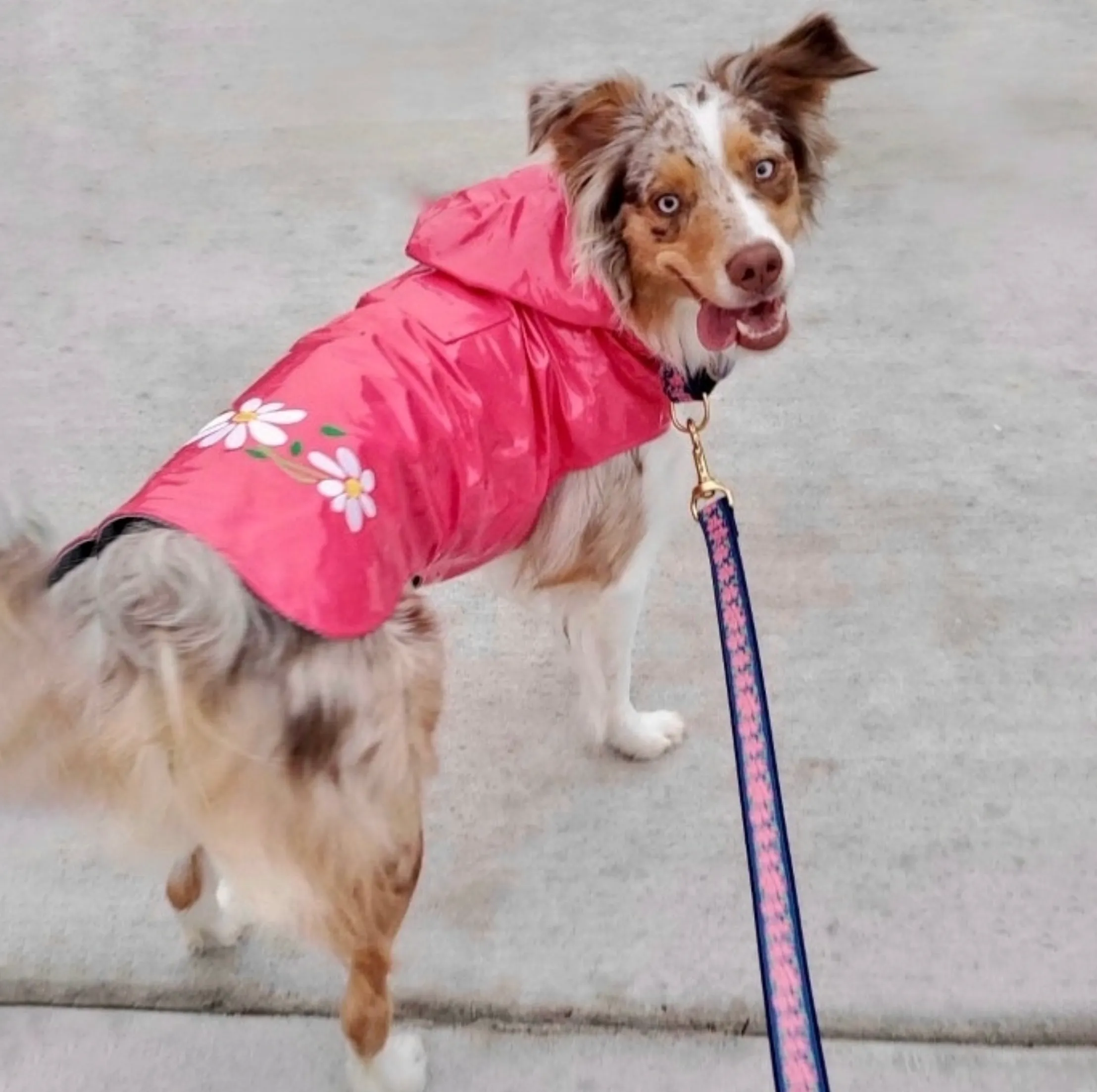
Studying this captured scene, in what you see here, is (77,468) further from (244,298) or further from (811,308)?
(811,308)

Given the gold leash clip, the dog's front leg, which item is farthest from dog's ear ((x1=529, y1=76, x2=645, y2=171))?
the dog's front leg

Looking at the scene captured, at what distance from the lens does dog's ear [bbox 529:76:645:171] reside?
2.17 meters

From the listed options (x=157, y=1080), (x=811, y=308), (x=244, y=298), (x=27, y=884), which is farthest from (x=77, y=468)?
(x=811, y=308)

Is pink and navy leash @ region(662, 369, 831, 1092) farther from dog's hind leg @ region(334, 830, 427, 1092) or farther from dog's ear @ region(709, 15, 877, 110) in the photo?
dog's ear @ region(709, 15, 877, 110)

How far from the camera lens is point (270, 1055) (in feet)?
7.45

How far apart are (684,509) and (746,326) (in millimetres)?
696

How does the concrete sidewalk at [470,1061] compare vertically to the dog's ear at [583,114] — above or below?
below

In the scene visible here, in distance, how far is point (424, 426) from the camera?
2.03 meters

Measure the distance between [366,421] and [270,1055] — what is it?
1.21 metres

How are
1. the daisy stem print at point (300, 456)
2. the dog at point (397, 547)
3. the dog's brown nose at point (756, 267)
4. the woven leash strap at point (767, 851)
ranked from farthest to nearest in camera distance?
the dog's brown nose at point (756, 267) → the daisy stem print at point (300, 456) → the dog at point (397, 547) → the woven leash strap at point (767, 851)

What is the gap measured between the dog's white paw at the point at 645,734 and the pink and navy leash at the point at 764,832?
26.6 inches

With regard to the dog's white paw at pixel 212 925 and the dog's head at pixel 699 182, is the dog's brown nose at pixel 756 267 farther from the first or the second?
the dog's white paw at pixel 212 925

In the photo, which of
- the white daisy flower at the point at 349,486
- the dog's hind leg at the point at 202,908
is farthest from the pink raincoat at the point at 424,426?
the dog's hind leg at the point at 202,908

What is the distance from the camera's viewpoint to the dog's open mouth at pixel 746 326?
2189 millimetres
